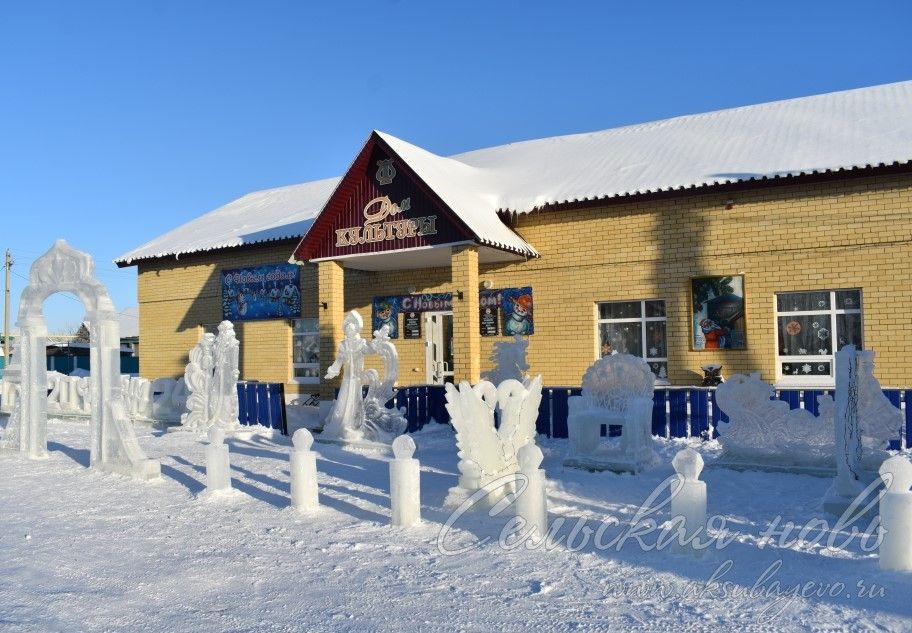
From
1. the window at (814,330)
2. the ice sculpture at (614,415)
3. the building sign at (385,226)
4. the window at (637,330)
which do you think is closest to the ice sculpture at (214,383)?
the building sign at (385,226)

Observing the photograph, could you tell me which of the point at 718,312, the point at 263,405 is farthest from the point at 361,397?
the point at 718,312

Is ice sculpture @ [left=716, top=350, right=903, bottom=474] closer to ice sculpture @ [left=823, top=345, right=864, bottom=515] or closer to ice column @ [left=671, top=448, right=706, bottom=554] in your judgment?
ice sculpture @ [left=823, top=345, right=864, bottom=515]

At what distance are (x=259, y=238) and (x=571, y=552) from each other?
13.4 m

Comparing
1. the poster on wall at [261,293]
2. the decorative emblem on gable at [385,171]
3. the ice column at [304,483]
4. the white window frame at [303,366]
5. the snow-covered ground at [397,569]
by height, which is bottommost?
the snow-covered ground at [397,569]

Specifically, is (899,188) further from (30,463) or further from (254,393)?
(30,463)

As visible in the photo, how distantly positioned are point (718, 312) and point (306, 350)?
9.42 meters

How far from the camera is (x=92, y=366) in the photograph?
30.5 ft

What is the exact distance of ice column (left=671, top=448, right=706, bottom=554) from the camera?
17.1ft

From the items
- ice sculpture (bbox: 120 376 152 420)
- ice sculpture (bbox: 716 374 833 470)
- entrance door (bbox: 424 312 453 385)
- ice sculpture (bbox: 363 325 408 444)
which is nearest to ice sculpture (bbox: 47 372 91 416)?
ice sculpture (bbox: 120 376 152 420)

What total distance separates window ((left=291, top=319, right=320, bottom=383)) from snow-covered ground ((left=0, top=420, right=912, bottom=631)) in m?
9.38

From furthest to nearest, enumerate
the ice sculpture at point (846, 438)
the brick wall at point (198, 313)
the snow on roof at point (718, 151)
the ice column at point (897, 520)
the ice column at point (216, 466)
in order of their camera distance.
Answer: the brick wall at point (198, 313)
the snow on roof at point (718, 151)
the ice column at point (216, 466)
the ice sculpture at point (846, 438)
the ice column at point (897, 520)

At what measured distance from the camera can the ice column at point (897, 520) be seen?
4.62 metres

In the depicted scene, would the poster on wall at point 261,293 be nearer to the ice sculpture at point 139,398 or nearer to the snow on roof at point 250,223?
the snow on roof at point 250,223

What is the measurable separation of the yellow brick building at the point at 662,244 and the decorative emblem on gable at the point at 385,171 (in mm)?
21
